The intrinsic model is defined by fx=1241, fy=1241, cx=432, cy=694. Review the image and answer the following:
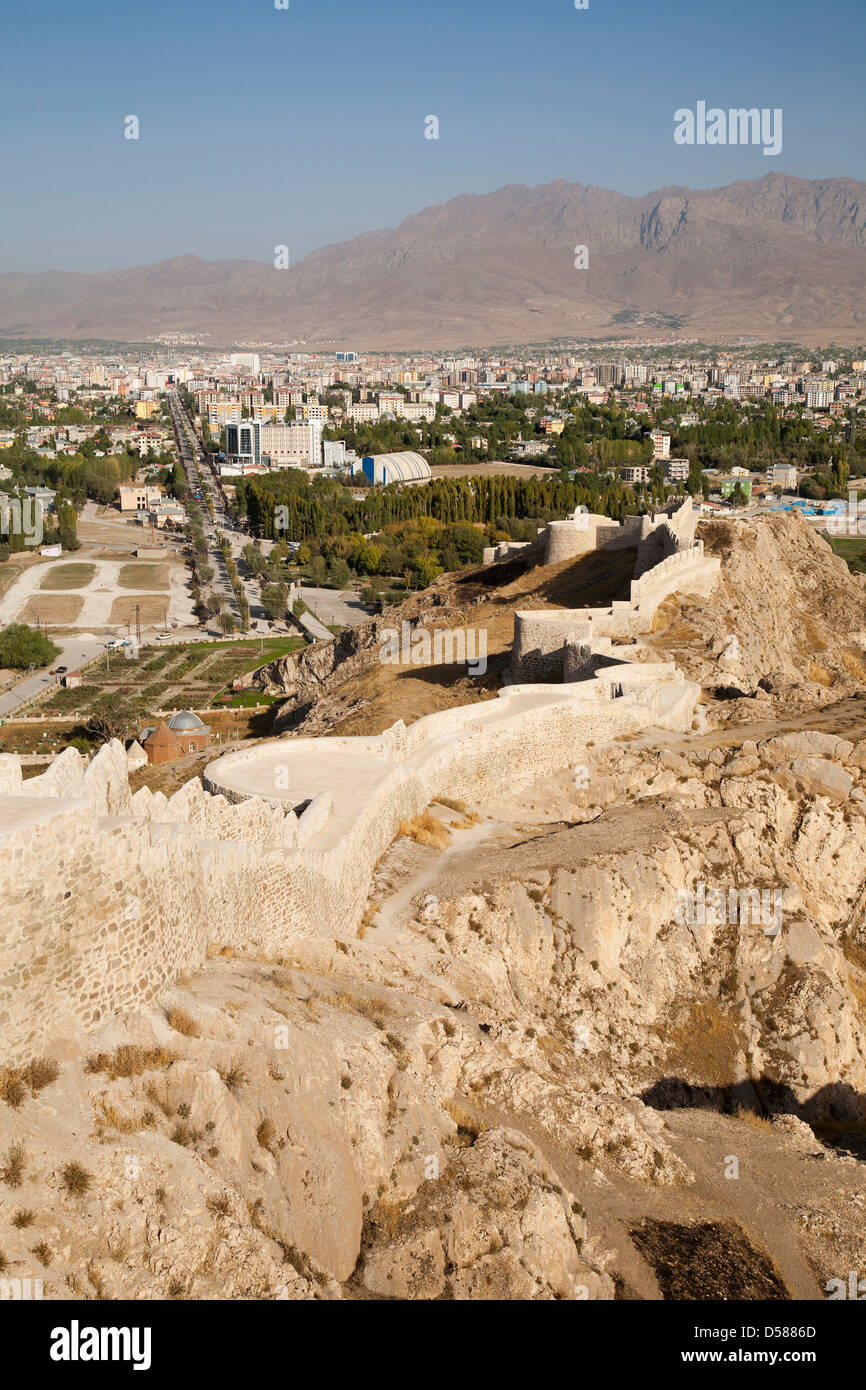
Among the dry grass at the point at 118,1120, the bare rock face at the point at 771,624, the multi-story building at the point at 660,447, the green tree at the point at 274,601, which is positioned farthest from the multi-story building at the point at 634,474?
the dry grass at the point at 118,1120

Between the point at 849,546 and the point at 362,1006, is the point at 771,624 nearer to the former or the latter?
the point at 362,1006

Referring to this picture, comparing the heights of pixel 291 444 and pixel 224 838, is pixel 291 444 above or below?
above


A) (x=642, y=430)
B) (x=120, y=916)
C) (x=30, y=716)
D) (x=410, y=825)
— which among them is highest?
(x=642, y=430)

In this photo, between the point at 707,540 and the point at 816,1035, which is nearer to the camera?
the point at 816,1035

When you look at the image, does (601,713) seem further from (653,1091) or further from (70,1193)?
(70,1193)

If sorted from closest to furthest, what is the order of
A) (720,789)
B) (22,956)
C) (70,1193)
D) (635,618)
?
1. (70,1193)
2. (22,956)
3. (720,789)
4. (635,618)

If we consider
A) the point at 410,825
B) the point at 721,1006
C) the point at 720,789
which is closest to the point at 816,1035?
the point at 721,1006

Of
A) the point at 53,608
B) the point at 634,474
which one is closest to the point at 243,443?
the point at 634,474
